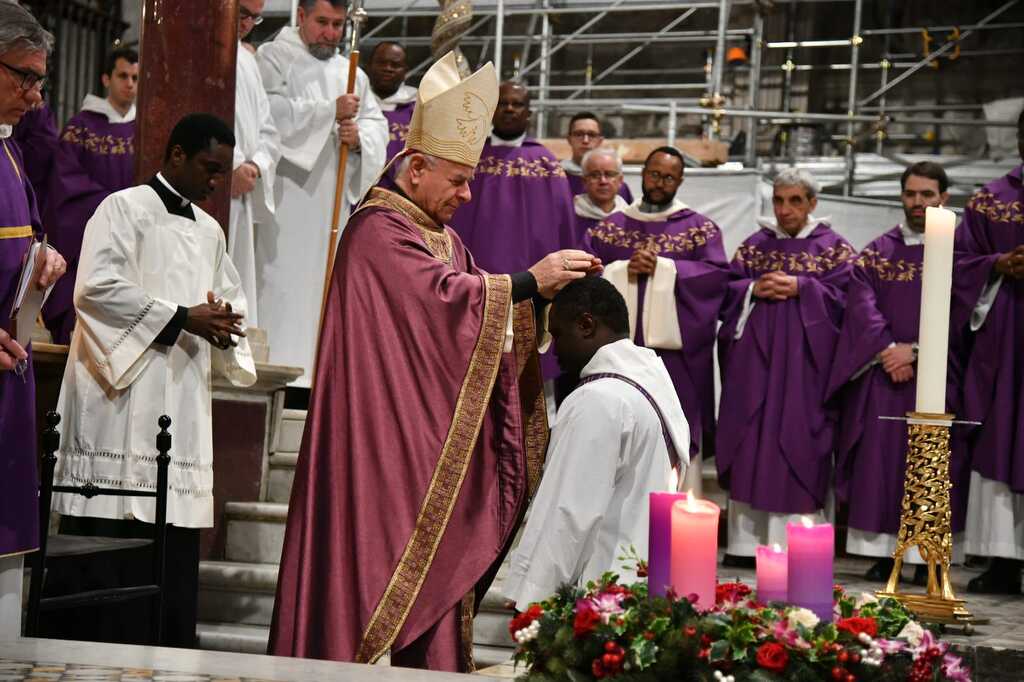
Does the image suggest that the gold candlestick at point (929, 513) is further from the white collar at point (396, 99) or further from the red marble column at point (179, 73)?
the white collar at point (396, 99)

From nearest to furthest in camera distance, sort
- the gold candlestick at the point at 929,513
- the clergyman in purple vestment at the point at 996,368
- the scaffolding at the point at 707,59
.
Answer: the gold candlestick at the point at 929,513 → the clergyman in purple vestment at the point at 996,368 → the scaffolding at the point at 707,59

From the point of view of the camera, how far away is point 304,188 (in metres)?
7.37

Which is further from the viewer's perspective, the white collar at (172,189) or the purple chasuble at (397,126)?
the purple chasuble at (397,126)

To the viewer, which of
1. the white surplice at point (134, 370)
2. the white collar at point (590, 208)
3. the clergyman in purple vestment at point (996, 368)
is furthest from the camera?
the white collar at point (590, 208)

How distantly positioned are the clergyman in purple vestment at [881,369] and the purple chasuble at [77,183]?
373 centimetres

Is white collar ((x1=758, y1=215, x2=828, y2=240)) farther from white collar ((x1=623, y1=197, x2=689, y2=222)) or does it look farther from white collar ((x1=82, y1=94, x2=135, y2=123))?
white collar ((x1=82, y1=94, x2=135, y2=123))

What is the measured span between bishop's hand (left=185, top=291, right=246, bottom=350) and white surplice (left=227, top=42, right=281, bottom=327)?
4.96 feet

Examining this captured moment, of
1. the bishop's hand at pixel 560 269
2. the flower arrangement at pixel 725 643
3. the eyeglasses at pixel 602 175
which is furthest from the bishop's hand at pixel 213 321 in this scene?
the eyeglasses at pixel 602 175

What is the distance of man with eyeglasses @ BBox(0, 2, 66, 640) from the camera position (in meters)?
3.44

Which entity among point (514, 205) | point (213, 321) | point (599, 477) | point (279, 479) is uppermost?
point (514, 205)

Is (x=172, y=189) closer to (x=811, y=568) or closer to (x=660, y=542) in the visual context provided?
(x=660, y=542)

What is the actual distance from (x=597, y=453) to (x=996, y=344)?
338 centimetres

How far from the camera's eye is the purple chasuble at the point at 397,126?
7750 mm

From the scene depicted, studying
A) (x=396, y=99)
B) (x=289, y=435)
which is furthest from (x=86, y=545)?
(x=396, y=99)
